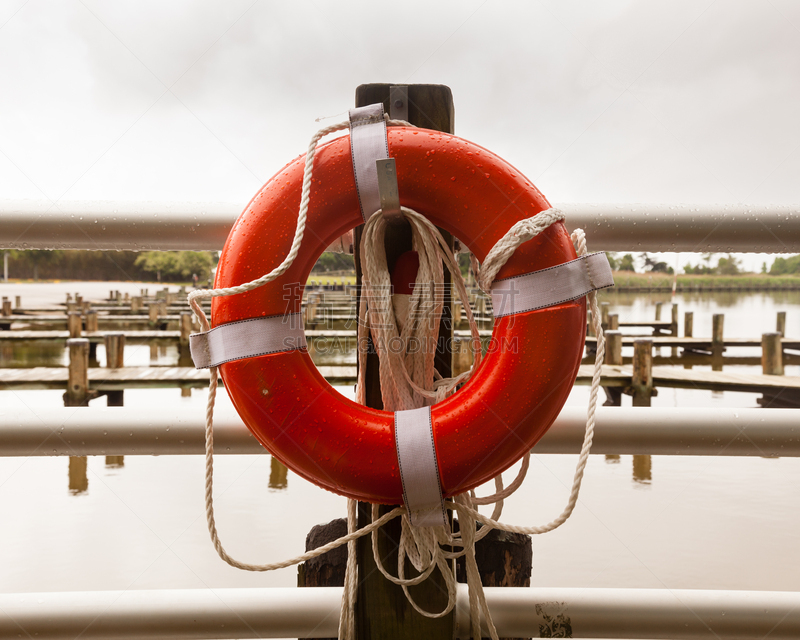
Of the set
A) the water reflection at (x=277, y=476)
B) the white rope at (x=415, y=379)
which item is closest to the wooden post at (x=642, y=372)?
the water reflection at (x=277, y=476)

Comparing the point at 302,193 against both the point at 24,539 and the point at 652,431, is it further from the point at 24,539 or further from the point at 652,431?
the point at 24,539

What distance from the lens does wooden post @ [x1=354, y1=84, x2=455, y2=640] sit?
0.76 metres

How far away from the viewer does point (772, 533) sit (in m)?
2.76

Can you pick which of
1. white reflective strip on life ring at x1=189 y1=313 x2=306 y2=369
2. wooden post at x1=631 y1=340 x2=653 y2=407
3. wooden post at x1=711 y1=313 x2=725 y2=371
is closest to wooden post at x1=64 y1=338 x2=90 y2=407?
white reflective strip on life ring at x1=189 y1=313 x2=306 y2=369

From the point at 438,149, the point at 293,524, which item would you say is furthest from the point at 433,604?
the point at 293,524

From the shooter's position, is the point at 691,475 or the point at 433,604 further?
the point at 691,475

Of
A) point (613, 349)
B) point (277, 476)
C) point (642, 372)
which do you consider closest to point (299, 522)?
point (277, 476)

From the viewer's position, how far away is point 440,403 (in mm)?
697

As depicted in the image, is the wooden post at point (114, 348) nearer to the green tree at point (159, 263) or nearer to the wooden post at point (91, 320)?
the wooden post at point (91, 320)

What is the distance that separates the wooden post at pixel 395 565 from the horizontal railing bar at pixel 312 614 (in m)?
0.06

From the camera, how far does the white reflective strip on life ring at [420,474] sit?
65 centimetres

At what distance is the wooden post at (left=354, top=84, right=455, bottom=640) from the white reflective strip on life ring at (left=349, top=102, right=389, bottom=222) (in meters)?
0.08

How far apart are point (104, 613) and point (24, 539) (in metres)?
2.65

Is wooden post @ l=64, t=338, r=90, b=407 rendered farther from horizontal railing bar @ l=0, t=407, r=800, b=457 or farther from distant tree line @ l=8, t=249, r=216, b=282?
distant tree line @ l=8, t=249, r=216, b=282
